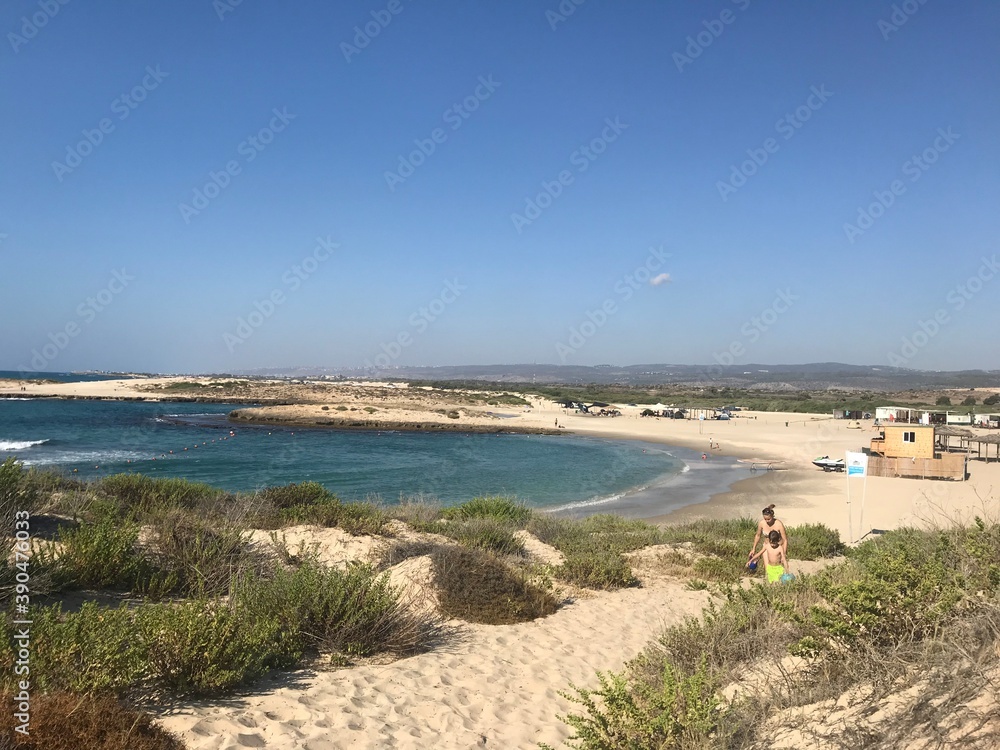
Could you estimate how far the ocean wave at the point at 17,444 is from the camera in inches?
1246

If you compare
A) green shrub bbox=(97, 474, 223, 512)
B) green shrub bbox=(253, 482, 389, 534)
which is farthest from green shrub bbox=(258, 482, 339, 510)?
green shrub bbox=(97, 474, 223, 512)

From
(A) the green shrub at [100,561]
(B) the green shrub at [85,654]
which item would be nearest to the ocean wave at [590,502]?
(A) the green shrub at [100,561]

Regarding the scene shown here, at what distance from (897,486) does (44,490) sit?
26340mm

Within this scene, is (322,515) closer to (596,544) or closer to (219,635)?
(596,544)

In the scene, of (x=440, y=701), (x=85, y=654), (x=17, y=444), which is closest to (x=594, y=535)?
(x=440, y=701)

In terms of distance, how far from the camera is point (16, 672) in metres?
3.61

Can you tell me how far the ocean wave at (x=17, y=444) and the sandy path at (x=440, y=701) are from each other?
34538mm

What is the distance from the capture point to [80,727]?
129 inches

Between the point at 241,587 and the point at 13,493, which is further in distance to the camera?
the point at 13,493

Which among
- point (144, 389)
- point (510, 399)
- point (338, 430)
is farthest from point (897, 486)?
point (144, 389)

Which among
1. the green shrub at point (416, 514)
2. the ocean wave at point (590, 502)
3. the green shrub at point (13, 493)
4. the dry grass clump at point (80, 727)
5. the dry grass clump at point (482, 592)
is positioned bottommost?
the ocean wave at point (590, 502)

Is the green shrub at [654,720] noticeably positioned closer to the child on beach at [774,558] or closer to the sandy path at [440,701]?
the sandy path at [440,701]

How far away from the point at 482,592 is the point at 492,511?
736 cm

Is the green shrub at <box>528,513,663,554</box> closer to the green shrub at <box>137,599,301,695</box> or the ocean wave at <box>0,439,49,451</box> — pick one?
the green shrub at <box>137,599,301,695</box>
